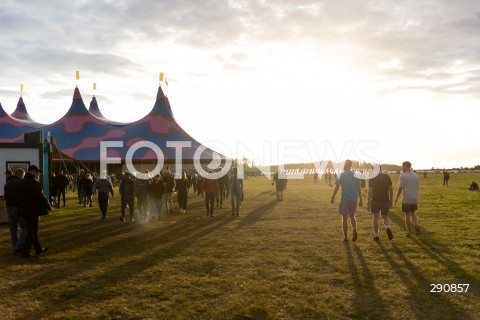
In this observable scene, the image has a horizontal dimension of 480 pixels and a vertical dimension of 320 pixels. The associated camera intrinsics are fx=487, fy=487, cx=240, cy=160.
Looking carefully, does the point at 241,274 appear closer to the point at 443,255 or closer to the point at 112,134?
the point at 443,255

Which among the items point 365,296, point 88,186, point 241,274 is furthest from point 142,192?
point 365,296

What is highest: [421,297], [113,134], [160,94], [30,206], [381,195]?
[160,94]

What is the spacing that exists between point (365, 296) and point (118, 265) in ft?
14.2

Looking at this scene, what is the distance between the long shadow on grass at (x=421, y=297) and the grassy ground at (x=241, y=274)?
0.01 metres

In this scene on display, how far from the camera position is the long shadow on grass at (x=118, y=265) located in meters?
6.44

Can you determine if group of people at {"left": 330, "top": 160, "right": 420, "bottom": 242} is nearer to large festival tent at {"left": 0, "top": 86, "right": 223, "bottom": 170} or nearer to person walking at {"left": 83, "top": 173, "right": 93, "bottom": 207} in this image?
person walking at {"left": 83, "top": 173, "right": 93, "bottom": 207}

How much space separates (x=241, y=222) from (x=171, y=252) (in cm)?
526

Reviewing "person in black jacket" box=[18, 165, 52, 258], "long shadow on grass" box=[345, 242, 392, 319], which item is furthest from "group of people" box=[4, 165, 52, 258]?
"long shadow on grass" box=[345, 242, 392, 319]

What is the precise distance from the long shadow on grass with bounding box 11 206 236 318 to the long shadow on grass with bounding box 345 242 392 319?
3344 mm

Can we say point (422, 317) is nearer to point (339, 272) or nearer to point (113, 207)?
point (339, 272)

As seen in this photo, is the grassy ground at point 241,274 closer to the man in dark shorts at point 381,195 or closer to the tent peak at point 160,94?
the man in dark shorts at point 381,195

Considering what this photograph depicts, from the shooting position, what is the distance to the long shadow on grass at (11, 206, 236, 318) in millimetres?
6441

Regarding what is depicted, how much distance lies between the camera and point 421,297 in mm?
6422

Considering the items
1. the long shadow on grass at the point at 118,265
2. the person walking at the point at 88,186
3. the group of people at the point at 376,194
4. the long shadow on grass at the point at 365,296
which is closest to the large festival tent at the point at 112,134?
the person walking at the point at 88,186
